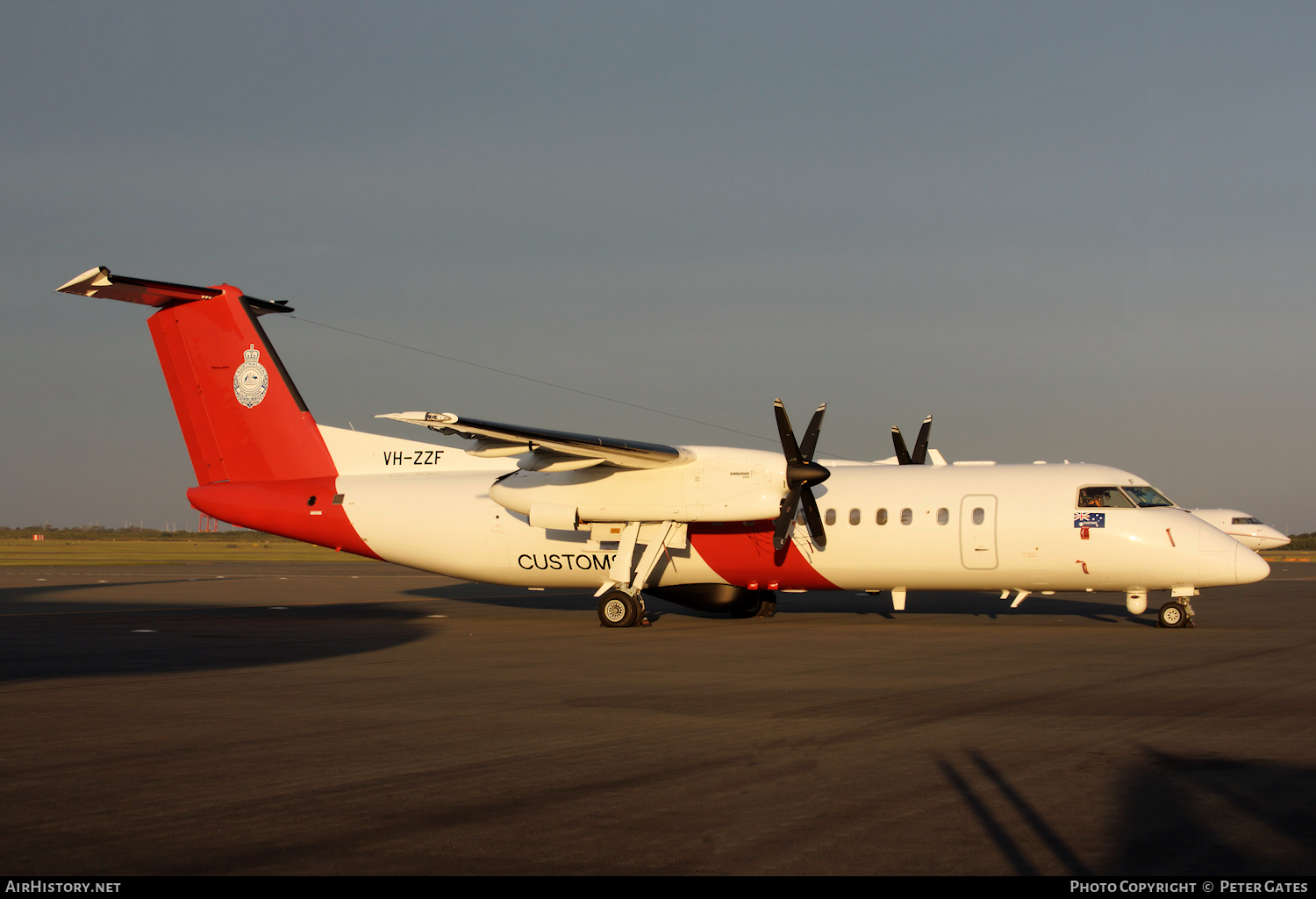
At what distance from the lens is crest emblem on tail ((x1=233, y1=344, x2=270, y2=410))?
2325cm

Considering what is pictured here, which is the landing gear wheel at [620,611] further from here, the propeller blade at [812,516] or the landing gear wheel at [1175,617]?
the landing gear wheel at [1175,617]

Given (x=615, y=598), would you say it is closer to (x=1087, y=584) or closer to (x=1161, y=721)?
(x=1087, y=584)

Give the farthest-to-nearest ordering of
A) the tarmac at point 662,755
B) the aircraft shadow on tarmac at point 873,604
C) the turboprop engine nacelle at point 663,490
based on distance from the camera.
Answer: the aircraft shadow on tarmac at point 873,604 < the turboprop engine nacelle at point 663,490 < the tarmac at point 662,755

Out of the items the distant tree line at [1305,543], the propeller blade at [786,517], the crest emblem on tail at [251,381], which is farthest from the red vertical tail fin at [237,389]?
the distant tree line at [1305,543]

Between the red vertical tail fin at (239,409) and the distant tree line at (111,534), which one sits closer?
the red vertical tail fin at (239,409)

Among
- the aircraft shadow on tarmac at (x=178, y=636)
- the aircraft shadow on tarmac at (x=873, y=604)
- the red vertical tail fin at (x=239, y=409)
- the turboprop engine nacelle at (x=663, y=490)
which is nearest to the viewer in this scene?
the aircraft shadow on tarmac at (x=178, y=636)

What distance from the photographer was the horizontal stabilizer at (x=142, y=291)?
68.3 feet

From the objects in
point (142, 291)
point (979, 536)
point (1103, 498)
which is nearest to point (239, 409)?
point (142, 291)

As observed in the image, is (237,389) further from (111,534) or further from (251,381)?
(111,534)

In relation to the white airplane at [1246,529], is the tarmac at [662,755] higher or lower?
lower

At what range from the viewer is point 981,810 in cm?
637

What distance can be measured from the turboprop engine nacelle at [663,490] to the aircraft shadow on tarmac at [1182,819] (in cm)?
1217

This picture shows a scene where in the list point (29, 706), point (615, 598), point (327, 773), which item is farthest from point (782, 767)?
point (615, 598)

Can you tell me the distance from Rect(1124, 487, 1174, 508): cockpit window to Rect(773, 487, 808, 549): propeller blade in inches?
235
